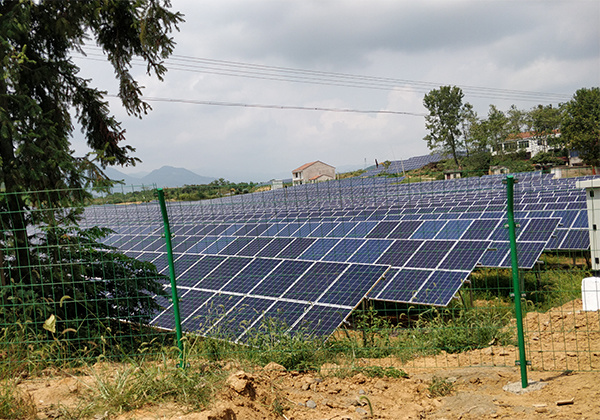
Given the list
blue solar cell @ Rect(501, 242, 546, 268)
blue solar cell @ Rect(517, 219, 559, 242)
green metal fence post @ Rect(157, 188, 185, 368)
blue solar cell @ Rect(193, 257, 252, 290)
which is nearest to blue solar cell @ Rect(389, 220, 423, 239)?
blue solar cell @ Rect(501, 242, 546, 268)

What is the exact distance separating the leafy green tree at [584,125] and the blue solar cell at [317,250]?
149 ft

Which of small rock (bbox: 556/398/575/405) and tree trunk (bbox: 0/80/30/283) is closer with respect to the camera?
small rock (bbox: 556/398/575/405)

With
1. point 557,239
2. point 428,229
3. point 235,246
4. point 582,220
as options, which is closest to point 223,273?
point 235,246

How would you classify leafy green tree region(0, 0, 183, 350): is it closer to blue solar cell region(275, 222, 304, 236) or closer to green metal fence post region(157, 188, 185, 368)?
green metal fence post region(157, 188, 185, 368)

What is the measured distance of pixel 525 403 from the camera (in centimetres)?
391

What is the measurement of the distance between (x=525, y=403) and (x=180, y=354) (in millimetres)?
3264

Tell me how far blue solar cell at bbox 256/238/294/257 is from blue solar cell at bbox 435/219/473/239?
4110mm

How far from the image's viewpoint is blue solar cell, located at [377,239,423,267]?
373 inches

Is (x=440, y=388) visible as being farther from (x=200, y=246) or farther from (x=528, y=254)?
(x=200, y=246)

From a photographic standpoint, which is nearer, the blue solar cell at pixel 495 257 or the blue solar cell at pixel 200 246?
the blue solar cell at pixel 495 257

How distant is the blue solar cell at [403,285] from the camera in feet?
26.0

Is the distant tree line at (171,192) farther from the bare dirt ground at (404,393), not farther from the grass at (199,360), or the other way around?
the bare dirt ground at (404,393)

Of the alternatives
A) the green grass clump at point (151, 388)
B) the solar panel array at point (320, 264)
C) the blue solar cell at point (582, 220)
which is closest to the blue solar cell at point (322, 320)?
the solar panel array at point (320, 264)

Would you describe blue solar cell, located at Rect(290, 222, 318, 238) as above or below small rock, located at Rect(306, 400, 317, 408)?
above
